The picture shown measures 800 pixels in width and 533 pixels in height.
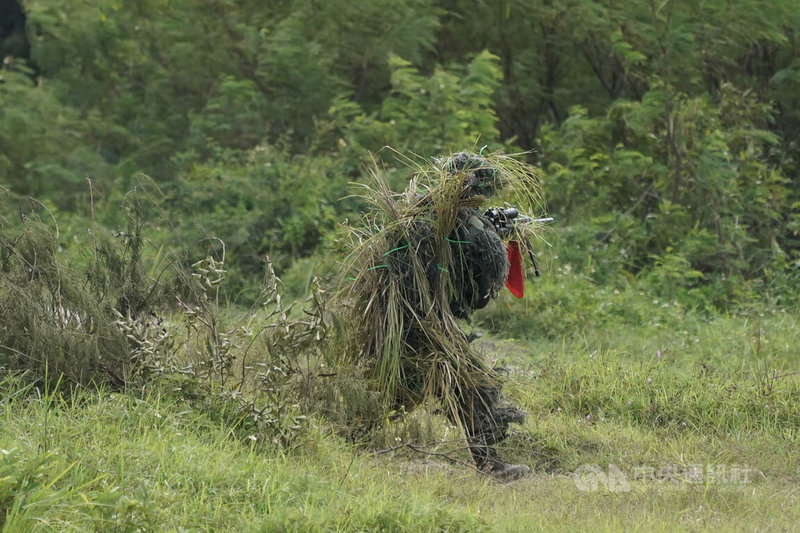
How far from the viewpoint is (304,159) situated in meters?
11.6

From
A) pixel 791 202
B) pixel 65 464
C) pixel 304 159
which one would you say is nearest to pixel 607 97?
pixel 791 202

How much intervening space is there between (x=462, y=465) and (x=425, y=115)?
254 inches

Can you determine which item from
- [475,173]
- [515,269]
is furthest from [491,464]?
[475,173]

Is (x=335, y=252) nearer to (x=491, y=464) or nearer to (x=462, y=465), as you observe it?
(x=462, y=465)

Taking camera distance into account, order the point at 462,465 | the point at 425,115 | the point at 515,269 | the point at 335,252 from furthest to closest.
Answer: the point at 425,115, the point at 335,252, the point at 515,269, the point at 462,465

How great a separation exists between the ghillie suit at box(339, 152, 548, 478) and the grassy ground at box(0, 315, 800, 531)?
0.81 feet

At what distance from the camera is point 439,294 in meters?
5.34

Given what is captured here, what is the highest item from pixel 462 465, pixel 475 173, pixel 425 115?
pixel 475 173

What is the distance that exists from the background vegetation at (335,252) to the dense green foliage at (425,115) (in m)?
0.04

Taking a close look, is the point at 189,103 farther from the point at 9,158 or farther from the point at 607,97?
the point at 607,97

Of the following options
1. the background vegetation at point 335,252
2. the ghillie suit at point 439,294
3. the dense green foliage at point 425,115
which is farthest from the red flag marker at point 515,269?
the dense green foliage at point 425,115

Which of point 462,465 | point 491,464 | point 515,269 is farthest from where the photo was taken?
point 515,269

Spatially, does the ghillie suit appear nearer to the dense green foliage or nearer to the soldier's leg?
the soldier's leg

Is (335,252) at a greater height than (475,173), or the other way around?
(475,173)
